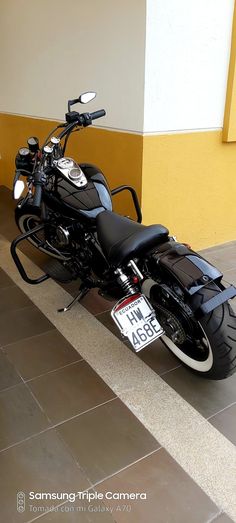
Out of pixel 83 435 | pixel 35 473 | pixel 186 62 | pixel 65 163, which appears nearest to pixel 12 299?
pixel 65 163

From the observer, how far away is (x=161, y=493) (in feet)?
4.92

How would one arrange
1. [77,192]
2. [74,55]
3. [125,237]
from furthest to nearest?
[74,55], [77,192], [125,237]

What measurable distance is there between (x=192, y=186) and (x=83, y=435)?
7.13ft

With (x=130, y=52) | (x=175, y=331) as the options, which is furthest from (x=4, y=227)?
(x=175, y=331)

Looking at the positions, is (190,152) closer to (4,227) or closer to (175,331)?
(175,331)

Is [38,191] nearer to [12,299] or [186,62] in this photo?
[12,299]

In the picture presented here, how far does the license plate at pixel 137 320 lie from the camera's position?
187 cm

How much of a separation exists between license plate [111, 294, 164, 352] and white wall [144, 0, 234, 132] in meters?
1.43

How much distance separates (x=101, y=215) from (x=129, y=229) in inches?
9.3

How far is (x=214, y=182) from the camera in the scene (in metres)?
3.36

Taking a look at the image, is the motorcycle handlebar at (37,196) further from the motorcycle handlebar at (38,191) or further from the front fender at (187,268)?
the front fender at (187,268)

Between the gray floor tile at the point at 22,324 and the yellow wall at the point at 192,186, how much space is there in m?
1.12

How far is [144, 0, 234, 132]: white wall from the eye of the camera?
2627 millimetres

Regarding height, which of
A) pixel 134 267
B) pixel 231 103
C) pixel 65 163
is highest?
pixel 231 103
